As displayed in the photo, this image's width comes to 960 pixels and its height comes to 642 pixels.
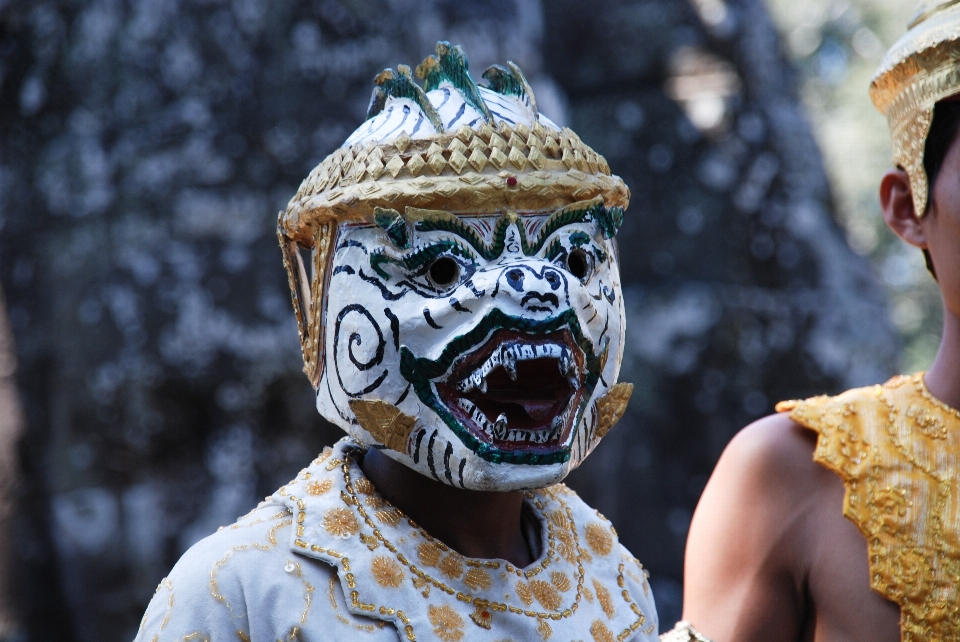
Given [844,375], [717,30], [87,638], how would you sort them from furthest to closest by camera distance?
[717,30], [844,375], [87,638]

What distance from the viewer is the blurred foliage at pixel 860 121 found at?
Answer: 38.5ft

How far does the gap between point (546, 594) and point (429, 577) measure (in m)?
0.23

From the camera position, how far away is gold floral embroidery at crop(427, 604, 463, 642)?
1777mm

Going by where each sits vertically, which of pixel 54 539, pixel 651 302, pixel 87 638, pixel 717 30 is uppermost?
pixel 717 30

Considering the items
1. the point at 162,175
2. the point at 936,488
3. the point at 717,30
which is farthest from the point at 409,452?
the point at 717,30

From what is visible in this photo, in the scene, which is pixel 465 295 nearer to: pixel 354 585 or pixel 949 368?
pixel 354 585

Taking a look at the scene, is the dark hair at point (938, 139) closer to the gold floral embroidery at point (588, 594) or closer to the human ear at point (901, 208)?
the human ear at point (901, 208)

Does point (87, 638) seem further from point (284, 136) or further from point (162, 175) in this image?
point (284, 136)

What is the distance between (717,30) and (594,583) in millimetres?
5292

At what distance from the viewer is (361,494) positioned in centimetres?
191

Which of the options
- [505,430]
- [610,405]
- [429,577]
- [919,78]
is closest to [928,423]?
[919,78]

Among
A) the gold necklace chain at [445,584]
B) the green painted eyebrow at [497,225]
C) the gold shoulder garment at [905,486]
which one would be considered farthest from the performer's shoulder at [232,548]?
the gold shoulder garment at [905,486]

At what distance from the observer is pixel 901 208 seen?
2.53 metres

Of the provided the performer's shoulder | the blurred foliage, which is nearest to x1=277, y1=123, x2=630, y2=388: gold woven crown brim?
the performer's shoulder
